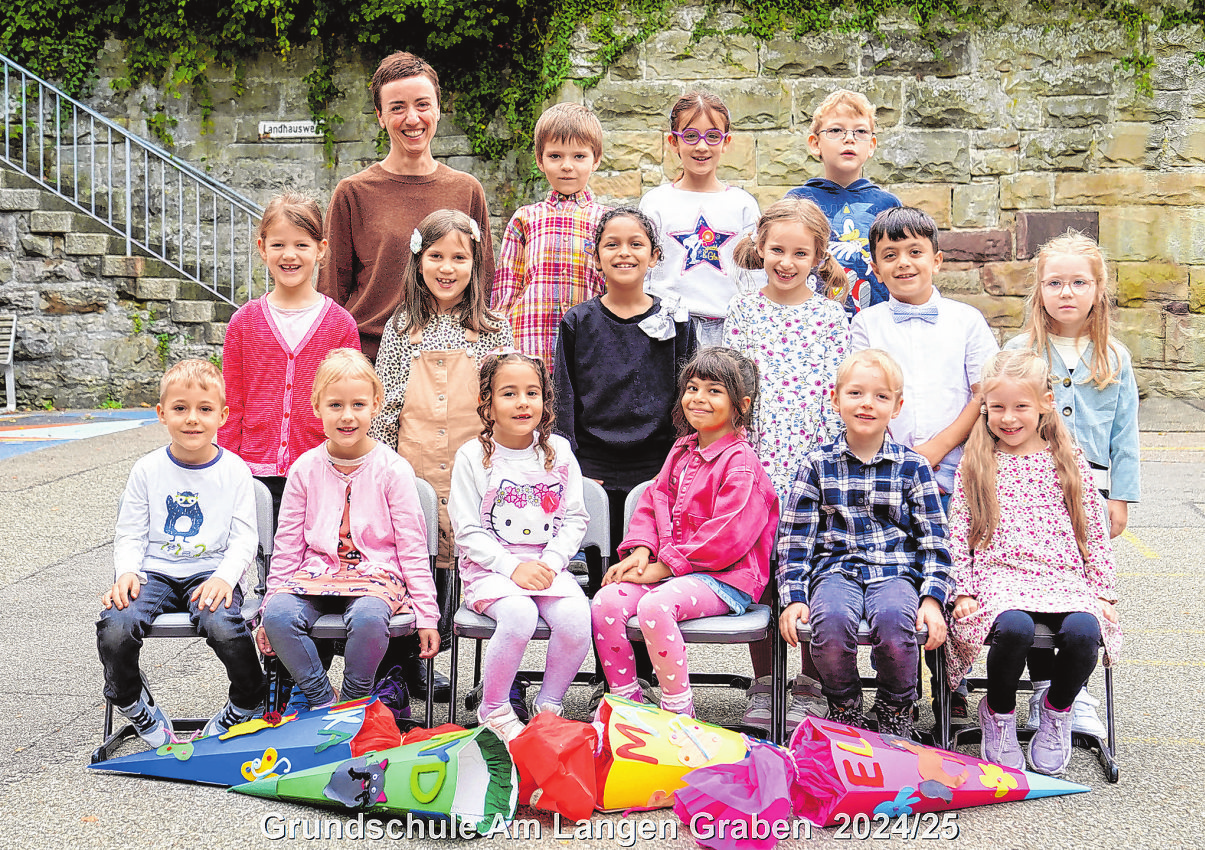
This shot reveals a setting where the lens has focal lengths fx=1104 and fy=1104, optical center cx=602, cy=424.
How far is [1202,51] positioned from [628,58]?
4240mm

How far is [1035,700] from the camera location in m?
3.35

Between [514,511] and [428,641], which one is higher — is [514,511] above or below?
above

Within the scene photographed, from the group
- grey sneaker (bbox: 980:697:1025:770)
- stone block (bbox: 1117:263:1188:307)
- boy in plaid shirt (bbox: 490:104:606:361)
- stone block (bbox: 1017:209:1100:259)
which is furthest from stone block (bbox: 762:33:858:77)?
grey sneaker (bbox: 980:697:1025:770)

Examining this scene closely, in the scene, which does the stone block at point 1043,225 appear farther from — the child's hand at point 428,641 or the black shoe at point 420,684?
the child's hand at point 428,641

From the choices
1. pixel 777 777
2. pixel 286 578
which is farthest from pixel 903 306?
pixel 286 578

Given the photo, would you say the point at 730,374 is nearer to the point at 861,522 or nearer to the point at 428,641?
the point at 861,522

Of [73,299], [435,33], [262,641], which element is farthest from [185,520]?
[73,299]

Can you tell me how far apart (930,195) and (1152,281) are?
6.03ft

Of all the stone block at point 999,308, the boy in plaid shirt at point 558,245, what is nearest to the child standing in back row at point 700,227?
the boy in plaid shirt at point 558,245

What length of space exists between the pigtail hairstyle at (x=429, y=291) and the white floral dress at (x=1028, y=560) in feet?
5.33

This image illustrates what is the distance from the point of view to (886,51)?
825 cm

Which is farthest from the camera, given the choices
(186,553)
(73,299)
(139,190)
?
(139,190)

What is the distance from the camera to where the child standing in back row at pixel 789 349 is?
139 inches

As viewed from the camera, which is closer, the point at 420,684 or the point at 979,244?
the point at 420,684
